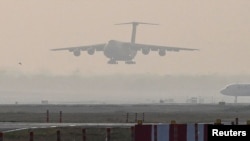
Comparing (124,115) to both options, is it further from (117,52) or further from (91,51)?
(91,51)

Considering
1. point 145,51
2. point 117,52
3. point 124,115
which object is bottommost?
point 124,115

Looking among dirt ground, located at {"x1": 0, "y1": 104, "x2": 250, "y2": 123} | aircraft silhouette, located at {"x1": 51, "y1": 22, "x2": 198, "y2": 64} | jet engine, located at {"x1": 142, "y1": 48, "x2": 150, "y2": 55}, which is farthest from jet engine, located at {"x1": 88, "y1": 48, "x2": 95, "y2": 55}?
dirt ground, located at {"x1": 0, "y1": 104, "x2": 250, "y2": 123}

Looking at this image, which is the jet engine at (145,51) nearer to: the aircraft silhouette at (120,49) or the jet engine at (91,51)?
the aircraft silhouette at (120,49)

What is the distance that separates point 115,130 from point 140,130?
16.7 meters

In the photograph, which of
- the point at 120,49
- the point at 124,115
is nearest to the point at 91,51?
the point at 120,49

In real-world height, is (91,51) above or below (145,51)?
below

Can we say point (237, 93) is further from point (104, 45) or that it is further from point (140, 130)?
point (140, 130)

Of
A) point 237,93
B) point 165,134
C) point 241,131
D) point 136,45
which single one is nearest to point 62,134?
point 165,134

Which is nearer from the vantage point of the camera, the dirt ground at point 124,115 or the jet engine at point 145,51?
the dirt ground at point 124,115

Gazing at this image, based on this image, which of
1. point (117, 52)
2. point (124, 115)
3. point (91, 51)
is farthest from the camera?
point (91, 51)

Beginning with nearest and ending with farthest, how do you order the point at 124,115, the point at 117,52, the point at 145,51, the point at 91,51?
the point at 124,115
the point at 117,52
the point at 145,51
the point at 91,51

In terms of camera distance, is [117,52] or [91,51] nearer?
[117,52]

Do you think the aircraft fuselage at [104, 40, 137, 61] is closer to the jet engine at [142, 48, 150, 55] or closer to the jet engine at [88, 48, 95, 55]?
the jet engine at [142, 48, 150, 55]

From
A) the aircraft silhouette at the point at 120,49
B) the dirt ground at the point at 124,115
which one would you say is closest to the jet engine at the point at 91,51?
the aircraft silhouette at the point at 120,49
